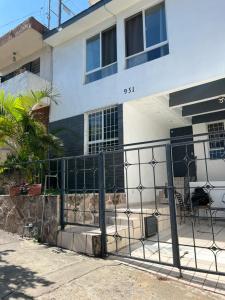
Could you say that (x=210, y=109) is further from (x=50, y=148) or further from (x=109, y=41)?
(x=50, y=148)

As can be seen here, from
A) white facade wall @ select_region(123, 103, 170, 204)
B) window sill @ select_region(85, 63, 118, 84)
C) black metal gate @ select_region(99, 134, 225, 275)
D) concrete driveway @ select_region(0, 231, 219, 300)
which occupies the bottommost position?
concrete driveway @ select_region(0, 231, 219, 300)

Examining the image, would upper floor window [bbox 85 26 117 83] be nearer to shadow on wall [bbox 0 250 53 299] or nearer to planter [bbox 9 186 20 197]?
planter [bbox 9 186 20 197]

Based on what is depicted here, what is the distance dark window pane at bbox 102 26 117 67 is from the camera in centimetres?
1008

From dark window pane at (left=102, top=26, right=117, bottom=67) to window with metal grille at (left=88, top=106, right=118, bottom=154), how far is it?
1.89 meters

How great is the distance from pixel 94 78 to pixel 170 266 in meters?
7.84

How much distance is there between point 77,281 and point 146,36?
797 cm

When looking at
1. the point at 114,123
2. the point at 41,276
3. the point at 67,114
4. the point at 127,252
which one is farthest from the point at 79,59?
the point at 41,276

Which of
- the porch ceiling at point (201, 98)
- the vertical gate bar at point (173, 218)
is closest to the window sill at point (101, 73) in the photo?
the porch ceiling at point (201, 98)

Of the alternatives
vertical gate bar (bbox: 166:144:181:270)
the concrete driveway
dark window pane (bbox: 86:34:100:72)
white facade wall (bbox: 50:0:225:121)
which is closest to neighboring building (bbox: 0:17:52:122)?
white facade wall (bbox: 50:0:225:121)

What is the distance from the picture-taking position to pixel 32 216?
654 centimetres

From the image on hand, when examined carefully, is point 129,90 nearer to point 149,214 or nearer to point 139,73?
point 139,73

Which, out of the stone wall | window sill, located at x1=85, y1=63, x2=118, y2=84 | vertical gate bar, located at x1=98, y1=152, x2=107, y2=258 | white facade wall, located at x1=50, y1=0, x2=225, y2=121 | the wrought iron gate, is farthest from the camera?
window sill, located at x1=85, y1=63, x2=118, y2=84

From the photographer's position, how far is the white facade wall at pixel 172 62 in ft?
25.0

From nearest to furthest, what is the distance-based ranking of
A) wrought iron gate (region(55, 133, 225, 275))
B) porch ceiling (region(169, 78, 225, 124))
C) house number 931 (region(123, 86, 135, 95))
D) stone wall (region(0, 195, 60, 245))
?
wrought iron gate (region(55, 133, 225, 275)), stone wall (region(0, 195, 60, 245)), porch ceiling (region(169, 78, 225, 124)), house number 931 (region(123, 86, 135, 95))
